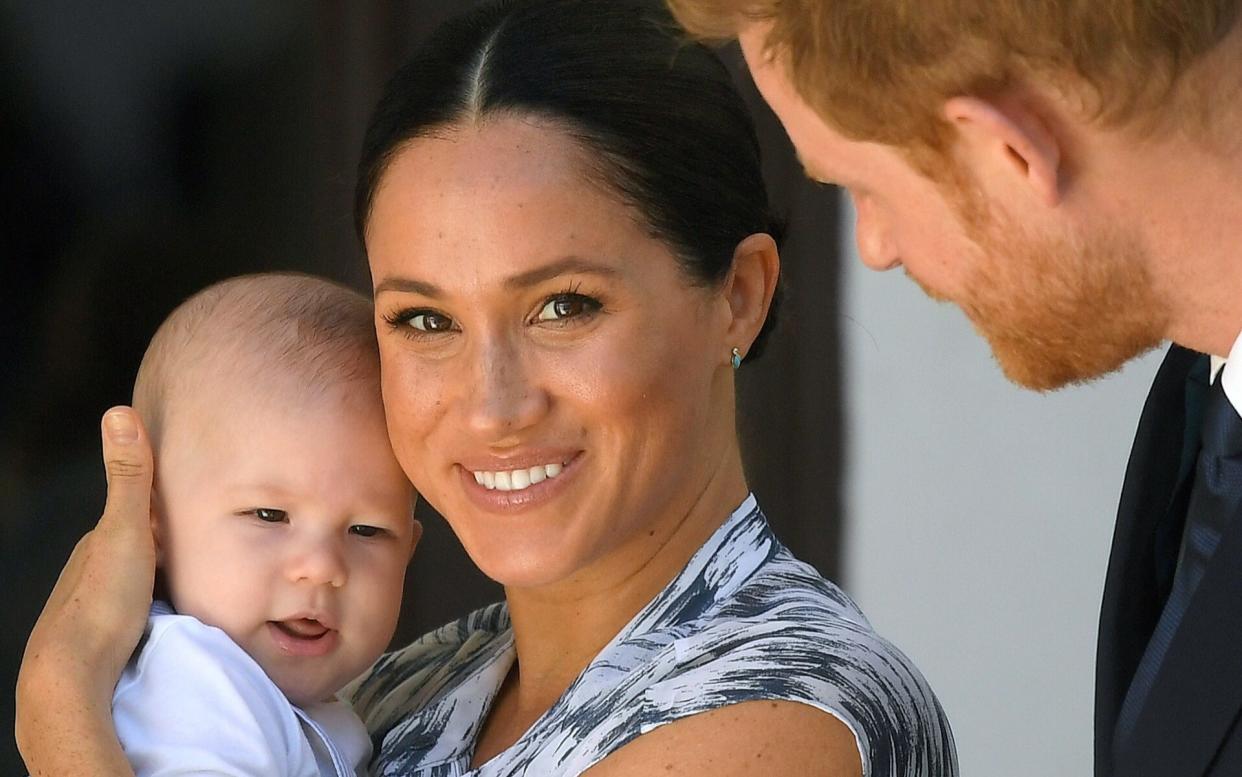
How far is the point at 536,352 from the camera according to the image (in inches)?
72.8

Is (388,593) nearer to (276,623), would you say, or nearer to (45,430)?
(276,623)

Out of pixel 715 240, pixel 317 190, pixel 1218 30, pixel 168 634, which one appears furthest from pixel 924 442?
pixel 1218 30

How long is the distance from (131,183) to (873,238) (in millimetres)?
2064

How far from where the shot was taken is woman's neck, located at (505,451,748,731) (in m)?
1.97

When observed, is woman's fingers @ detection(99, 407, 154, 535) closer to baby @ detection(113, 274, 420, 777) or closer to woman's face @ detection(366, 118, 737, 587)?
baby @ detection(113, 274, 420, 777)

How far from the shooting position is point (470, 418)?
1866 mm

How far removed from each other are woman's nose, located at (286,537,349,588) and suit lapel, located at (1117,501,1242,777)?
3.09 ft

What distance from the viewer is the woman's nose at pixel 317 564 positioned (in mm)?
1949

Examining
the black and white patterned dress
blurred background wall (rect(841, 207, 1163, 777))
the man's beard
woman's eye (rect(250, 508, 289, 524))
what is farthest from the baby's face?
blurred background wall (rect(841, 207, 1163, 777))

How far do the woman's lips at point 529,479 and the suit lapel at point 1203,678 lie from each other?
70 centimetres

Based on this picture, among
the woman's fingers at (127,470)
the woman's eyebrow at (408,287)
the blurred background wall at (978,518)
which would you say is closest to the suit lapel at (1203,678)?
the woman's eyebrow at (408,287)

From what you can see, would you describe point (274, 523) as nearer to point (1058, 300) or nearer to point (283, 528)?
point (283, 528)

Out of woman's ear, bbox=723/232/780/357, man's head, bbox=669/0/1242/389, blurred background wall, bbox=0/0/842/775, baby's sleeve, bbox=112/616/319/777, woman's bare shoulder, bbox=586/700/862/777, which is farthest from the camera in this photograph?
blurred background wall, bbox=0/0/842/775

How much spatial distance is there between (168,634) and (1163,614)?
1078 mm
